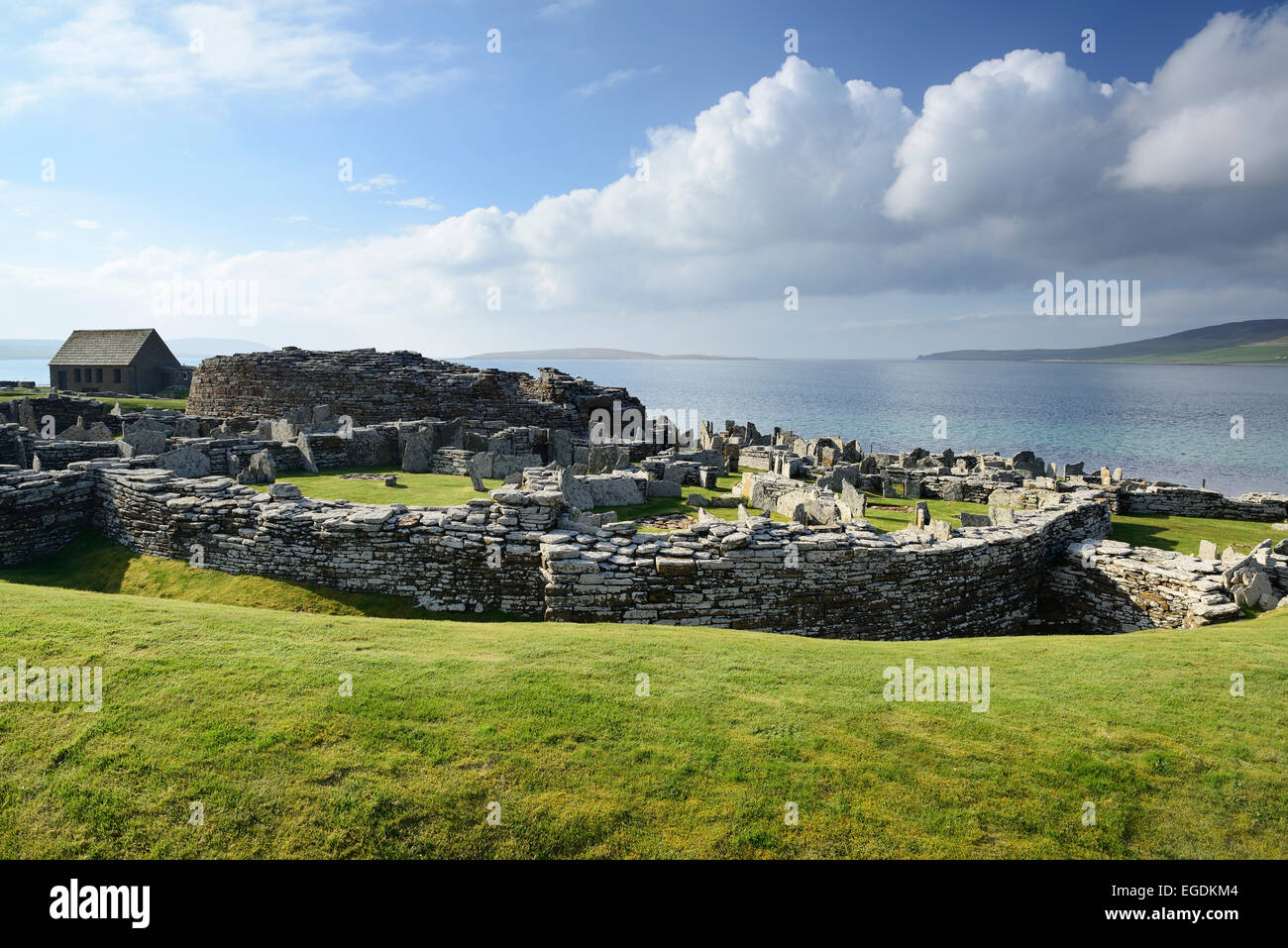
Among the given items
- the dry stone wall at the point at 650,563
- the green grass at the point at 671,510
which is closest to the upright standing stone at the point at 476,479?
the green grass at the point at 671,510

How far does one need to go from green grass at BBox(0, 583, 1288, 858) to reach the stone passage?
88.6 feet

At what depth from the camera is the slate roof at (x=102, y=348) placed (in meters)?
55.7

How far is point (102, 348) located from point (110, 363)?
2.37 metres

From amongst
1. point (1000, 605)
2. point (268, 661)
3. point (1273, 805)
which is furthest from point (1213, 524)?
point (268, 661)

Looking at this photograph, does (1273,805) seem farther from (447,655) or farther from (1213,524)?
(1213,524)

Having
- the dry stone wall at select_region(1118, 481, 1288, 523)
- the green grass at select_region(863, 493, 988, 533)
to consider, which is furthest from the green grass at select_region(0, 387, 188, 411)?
the dry stone wall at select_region(1118, 481, 1288, 523)

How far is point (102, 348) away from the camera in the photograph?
186 feet

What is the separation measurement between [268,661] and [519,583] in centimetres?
521

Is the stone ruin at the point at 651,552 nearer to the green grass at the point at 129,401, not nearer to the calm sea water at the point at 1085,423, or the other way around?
the green grass at the point at 129,401

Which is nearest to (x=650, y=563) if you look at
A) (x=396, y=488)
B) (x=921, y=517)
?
(x=921, y=517)

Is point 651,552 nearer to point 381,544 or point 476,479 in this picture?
point 381,544

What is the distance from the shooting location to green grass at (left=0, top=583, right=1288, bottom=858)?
4.86 metres

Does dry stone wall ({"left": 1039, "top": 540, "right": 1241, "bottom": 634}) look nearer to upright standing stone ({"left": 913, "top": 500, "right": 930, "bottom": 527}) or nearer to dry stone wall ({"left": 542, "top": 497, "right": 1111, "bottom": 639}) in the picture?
dry stone wall ({"left": 542, "top": 497, "right": 1111, "bottom": 639})

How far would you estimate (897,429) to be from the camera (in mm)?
87500
